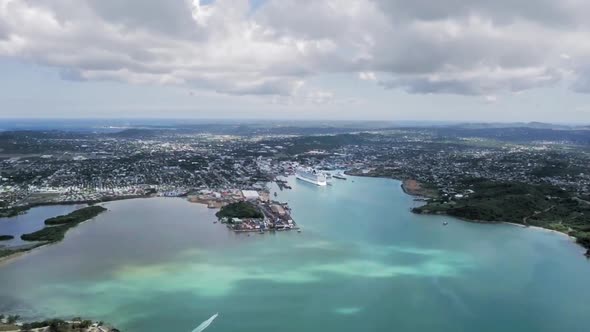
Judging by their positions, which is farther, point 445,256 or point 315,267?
point 445,256

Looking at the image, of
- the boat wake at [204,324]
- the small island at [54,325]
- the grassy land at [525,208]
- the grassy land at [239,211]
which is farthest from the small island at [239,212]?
the small island at [54,325]

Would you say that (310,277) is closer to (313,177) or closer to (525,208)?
(525,208)

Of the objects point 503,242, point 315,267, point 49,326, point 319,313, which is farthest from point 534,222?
point 49,326

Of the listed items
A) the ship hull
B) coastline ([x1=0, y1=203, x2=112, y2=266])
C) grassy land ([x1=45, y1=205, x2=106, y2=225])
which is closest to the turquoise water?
coastline ([x1=0, y1=203, x2=112, y2=266])

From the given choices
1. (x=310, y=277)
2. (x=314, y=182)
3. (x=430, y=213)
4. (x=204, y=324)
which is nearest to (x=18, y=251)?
(x=204, y=324)

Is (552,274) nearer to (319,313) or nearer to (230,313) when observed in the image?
(319,313)

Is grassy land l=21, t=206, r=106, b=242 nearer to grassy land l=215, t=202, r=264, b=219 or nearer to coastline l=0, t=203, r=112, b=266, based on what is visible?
coastline l=0, t=203, r=112, b=266

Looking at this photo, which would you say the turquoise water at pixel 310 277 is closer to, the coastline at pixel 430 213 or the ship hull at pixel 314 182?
the coastline at pixel 430 213
